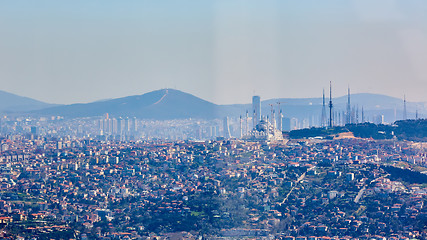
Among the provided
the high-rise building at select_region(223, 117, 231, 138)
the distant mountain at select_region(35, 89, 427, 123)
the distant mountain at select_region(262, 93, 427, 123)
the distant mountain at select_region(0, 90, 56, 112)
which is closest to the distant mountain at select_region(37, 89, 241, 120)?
the distant mountain at select_region(35, 89, 427, 123)

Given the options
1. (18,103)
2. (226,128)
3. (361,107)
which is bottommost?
(226,128)

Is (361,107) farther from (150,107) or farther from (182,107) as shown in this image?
(150,107)

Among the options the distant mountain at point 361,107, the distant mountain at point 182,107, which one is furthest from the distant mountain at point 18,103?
the distant mountain at point 361,107

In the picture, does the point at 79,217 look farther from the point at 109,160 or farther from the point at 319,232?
the point at 109,160

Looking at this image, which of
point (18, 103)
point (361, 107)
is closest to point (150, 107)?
point (18, 103)

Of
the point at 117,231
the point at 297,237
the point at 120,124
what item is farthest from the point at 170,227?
the point at 120,124

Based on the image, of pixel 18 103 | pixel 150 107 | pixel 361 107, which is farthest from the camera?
pixel 18 103

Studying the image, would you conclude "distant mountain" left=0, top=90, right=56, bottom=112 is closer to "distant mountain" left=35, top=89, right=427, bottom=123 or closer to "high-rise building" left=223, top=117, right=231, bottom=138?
"distant mountain" left=35, top=89, right=427, bottom=123
